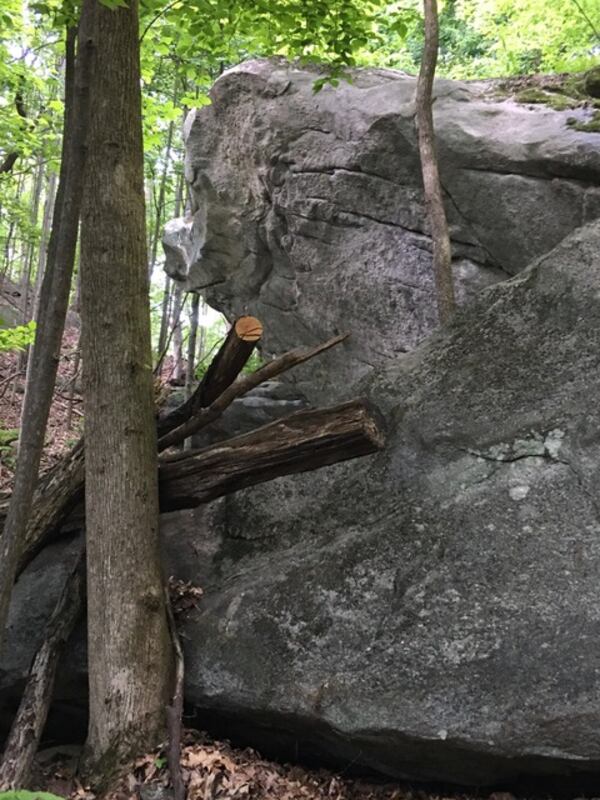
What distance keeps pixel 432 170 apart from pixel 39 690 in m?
6.60

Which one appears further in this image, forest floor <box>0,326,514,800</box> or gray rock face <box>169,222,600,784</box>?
forest floor <box>0,326,514,800</box>

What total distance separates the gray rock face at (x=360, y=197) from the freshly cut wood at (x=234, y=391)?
12.5 ft

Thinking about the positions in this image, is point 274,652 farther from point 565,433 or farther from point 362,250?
point 362,250

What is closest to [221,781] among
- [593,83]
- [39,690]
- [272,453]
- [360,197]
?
[39,690]

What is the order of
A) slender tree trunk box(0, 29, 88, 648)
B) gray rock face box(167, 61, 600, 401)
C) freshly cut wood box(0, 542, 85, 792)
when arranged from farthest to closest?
gray rock face box(167, 61, 600, 401) → freshly cut wood box(0, 542, 85, 792) → slender tree trunk box(0, 29, 88, 648)

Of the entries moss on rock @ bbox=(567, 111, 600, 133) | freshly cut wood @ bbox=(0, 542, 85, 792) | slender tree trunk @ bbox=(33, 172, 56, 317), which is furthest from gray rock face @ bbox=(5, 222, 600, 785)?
slender tree trunk @ bbox=(33, 172, 56, 317)

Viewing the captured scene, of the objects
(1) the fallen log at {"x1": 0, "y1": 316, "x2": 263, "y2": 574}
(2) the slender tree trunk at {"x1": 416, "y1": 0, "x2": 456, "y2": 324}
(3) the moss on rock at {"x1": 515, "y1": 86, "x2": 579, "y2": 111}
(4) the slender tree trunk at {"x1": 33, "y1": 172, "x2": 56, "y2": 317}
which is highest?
(4) the slender tree trunk at {"x1": 33, "y1": 172, "x2": 56, "y2": 317}

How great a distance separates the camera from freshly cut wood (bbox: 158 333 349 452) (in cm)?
493

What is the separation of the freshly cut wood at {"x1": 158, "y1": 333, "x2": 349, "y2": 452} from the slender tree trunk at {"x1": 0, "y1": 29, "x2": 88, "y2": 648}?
1.83 m

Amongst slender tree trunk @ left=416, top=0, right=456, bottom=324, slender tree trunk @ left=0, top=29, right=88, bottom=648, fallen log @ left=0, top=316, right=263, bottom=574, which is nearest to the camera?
slender tree trunk @ left=0, top=29, right=88, bottom=648

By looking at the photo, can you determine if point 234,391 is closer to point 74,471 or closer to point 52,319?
point 74,471

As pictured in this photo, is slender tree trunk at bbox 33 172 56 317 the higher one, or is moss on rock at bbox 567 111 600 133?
slender tree trunk at bbox 33 172 56 317

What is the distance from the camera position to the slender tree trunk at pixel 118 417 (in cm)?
406

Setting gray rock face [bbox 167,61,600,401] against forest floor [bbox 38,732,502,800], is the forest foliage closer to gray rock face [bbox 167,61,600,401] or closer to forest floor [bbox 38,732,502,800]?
gray rock face [bbox 167,61,600,401]
